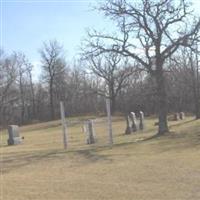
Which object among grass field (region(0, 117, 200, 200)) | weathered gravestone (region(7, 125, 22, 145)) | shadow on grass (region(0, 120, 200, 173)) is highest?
weathered gravestone (region(7, 125, 22, 145))

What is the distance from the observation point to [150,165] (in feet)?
50.6

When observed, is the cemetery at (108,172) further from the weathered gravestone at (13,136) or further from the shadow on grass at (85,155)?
the weathered gravestone at (13,136)

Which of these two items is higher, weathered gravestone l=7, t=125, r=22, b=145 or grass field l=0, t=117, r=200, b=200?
weathered gravestone l=7, t=125, r=22, b=145

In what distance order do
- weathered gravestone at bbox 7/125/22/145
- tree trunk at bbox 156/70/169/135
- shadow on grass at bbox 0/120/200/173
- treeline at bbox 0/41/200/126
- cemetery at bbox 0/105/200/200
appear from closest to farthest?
cemetery at bbox 0/105/200/200
shadow on grass at bbox 0/120/200/173
tree trunk at bbox 156/70/169/135
weathered gravestone at bbox 7/125/22/145
treeline at bbox 0/41/200/126

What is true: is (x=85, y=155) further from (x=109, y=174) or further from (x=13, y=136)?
(x=13, y=136)

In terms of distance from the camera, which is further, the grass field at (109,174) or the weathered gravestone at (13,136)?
the weathered gravestone at (13,136)

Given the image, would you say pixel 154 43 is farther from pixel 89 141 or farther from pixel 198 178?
pixel 198 178

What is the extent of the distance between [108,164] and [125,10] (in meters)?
11.4

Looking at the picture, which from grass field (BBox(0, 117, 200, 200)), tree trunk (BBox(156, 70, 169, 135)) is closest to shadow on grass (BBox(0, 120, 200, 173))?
grass field (BBox(0, 117, 200, 200))

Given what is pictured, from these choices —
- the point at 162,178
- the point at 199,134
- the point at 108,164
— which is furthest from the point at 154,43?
the point at 162,178

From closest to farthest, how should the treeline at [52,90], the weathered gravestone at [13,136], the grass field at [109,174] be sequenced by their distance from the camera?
the grass field at [109,174]
the weathered gravestone at [13,136]
the treeline at [52,90]

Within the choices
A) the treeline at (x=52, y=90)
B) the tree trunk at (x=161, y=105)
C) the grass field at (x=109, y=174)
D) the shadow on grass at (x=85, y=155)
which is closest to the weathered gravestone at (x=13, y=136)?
the tree trunk at (x=161, y=105)

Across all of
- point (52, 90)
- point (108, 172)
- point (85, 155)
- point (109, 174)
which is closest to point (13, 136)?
point (85, 155)

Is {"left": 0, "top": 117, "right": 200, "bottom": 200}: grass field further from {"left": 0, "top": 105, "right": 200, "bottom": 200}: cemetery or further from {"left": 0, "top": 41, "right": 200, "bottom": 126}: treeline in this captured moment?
{"left": 0, "top": 41, "right": 200, "bottom": 126}: treeline
